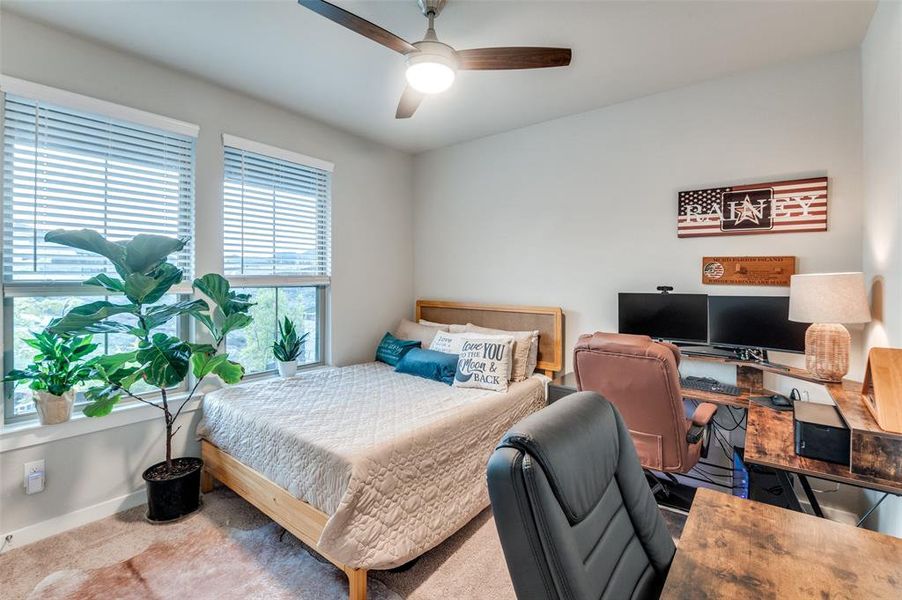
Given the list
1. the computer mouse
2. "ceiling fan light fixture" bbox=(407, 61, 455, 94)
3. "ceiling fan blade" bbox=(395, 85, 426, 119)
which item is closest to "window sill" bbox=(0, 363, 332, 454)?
"ceiling fan blade" bbox=(395, 85, 426, 119)

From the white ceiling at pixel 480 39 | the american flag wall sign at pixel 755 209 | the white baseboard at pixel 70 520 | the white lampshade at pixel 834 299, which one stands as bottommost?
the white baseboard at pixel 70 520

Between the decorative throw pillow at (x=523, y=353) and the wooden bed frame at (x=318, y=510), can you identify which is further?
the decorative throw pillow at (x=523, y=353)

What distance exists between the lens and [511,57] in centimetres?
191

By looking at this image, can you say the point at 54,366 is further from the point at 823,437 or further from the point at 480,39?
the point at 823,437

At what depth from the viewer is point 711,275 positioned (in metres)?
2.70

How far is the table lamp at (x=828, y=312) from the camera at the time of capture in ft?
6.17

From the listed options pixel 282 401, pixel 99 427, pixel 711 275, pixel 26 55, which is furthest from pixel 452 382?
pixel 26 55

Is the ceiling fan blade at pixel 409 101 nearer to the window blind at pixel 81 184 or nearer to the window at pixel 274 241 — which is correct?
the window at pixel 274 241

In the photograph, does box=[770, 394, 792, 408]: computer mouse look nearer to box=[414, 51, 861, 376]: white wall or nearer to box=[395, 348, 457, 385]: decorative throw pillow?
box=[414, 51, 861, 376]: white wall

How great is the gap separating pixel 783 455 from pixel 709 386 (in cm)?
107

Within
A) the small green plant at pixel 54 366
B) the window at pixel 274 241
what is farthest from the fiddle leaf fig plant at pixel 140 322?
the window at pixel 274 241

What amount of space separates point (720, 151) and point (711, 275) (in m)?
0.83

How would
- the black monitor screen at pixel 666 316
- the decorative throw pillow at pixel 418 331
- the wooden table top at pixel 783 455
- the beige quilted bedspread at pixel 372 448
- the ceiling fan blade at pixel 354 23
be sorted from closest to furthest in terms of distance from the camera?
1. the wooden table top at pixel 783 455
2. the ceiling fan blade at pixel 354 23
3. the beige quilted bedspread at pixel 372 448
4. the black monitor screen at pixel 666 316
5. the decorative throw pillow at pixel 418 331

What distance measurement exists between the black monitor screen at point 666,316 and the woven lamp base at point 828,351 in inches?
22.9
